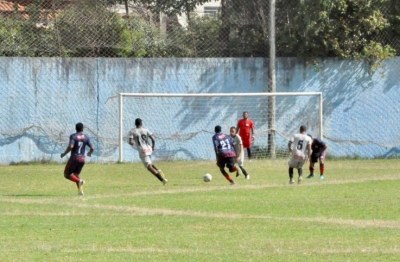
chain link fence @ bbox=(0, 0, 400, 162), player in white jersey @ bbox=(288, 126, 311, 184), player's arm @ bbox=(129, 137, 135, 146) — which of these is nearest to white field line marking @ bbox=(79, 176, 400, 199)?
player in white jersey @ bbox=(288, 126, 311, 184)

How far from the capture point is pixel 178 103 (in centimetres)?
3322

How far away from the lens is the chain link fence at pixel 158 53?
106 ft

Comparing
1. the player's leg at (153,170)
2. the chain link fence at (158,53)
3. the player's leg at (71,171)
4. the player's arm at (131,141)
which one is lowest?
the player's leg at (153,170)

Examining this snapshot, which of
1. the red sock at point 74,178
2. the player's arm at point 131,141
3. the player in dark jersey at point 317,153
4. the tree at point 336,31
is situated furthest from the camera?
the tree at point 336,31

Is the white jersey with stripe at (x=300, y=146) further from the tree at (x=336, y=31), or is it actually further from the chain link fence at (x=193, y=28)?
the tree at (x=336, y=31)

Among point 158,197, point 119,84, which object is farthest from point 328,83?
point 158,197

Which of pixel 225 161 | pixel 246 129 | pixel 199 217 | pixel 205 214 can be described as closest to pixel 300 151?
pixel 225 161

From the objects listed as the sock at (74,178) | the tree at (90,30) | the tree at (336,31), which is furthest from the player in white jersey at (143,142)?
the tree at (336,31)

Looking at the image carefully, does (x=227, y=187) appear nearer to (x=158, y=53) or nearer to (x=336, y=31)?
(x=158, y=53)

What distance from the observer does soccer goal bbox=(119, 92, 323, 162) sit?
32.7m

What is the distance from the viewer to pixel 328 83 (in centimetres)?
3444

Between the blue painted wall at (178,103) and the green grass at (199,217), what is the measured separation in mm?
3989

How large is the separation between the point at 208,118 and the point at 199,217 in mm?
16431

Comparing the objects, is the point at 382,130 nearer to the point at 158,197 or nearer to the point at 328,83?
the point at 328,83
